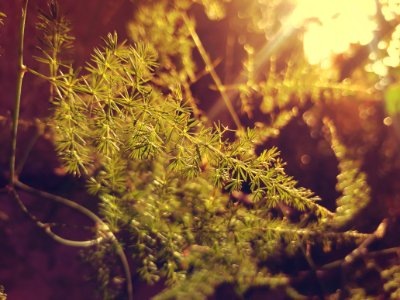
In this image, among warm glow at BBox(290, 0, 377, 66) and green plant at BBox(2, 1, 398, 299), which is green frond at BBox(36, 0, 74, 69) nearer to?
green plant at BBox(2, 1, 398, 299)

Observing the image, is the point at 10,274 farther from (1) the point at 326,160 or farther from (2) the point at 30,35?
(1) the point at 326,160

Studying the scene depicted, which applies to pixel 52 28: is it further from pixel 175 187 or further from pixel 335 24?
pixel 335 24

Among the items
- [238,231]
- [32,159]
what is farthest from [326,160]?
[32,159]

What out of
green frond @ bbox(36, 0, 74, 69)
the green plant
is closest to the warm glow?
the green plant

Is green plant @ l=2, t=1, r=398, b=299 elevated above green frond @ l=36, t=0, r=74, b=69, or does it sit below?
below

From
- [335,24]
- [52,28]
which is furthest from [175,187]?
[335,24]

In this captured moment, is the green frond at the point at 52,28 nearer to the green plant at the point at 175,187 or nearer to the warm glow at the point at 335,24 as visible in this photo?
the green plant at the point at 175,187

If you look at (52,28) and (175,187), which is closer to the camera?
(52,28)

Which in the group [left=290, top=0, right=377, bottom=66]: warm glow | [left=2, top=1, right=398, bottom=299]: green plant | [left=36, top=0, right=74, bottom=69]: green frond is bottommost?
[left=2, top=1, right=398, bottom=299]: green plant
